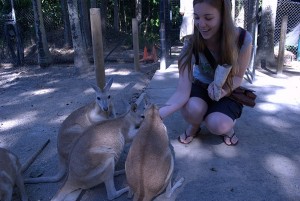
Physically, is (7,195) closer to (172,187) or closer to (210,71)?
(172,187)

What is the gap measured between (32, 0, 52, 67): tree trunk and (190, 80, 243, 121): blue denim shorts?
4.65 m

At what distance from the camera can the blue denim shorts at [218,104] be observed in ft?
7.77

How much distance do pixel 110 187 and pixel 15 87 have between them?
12.4ft

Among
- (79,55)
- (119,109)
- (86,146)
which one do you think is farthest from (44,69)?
(86,146)

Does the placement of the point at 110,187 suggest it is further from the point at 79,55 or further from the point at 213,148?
the point at 79,55

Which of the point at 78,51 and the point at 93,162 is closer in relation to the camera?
the point at 93,162

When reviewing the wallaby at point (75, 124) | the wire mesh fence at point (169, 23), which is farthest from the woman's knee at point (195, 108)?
the wire mesh fence at point (169, 23)

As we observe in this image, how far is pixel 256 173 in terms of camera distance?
214 centimetres

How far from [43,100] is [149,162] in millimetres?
3010

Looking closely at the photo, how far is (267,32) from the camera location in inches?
223

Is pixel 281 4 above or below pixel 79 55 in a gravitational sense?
above

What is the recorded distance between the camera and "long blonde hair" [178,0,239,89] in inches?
80.5

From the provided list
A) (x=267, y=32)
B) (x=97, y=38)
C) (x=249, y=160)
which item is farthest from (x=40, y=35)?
(x=249, y=160)

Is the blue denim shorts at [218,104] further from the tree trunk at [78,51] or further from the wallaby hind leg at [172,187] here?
the tree trunk at [78,51]
